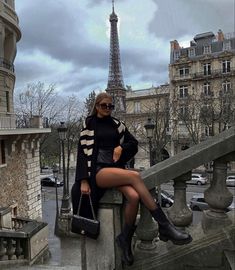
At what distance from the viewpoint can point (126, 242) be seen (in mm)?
3213

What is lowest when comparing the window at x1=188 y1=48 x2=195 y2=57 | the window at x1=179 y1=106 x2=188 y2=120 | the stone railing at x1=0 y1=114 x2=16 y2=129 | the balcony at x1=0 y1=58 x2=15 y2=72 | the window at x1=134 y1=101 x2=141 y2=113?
the stone railing at x1=0 y1=114 x2=16 y2=129

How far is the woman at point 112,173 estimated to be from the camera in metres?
3.07

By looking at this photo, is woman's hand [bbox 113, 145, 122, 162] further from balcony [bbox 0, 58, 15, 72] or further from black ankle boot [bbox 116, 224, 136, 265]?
balcony [bbox 0, 58, 15, 72]

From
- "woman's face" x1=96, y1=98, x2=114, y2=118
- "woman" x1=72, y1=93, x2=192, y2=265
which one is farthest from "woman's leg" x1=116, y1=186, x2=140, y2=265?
"woman's face" x1=96, y1=98, x2=114, y2=118

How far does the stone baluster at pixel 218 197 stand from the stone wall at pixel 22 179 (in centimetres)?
1826

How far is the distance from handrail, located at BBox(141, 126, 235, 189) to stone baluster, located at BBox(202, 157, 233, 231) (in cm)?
10

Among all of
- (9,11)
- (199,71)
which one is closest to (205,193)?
(9,11)

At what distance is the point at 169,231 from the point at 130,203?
1.32ft

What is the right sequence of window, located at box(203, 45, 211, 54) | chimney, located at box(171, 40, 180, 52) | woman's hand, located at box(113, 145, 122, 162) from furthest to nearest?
chimney, located at box(171, 40, 180, 52) < window, located at box(203, 45, 211, 54) < woman's hand, located at box(113, 145, 122, 162)

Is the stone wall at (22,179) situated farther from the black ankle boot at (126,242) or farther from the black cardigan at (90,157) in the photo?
the black ankle boot at (126,242)

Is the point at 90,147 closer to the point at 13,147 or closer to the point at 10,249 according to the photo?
the point at 10,249

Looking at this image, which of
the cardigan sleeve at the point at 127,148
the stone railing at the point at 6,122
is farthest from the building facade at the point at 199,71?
the cardigan sleeve at the point at 127,148

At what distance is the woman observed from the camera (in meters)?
3.07

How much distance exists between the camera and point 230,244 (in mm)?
2992
